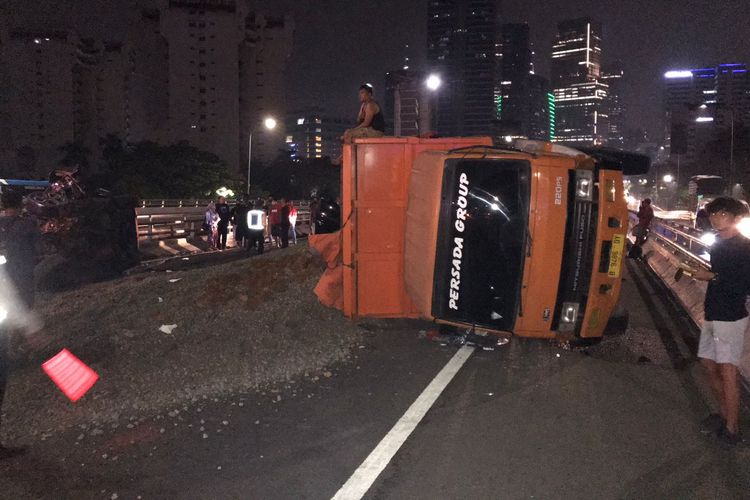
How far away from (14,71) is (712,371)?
5419 inches

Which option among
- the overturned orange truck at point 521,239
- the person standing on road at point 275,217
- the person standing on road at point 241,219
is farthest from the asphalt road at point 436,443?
the person standing on road at point 275,217

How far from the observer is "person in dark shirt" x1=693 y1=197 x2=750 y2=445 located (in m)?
4.56

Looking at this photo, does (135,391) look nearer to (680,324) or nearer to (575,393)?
(575,393)

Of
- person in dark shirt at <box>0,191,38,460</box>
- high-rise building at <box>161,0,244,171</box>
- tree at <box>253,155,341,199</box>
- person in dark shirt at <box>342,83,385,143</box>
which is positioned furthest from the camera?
high-rise building at <box>161,0,244,171</box>

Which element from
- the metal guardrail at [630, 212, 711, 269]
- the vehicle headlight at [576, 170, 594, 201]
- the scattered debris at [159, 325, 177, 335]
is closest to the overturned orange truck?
the vehicle headlight at [576, 170, 594, 201]

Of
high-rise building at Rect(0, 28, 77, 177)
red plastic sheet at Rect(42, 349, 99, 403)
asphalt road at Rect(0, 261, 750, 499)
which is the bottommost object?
asphalt road at Rect(0, 261, 750, 499)

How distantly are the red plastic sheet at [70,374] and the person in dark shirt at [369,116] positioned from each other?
4.42 metres

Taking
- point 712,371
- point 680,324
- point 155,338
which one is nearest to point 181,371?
point 155,338

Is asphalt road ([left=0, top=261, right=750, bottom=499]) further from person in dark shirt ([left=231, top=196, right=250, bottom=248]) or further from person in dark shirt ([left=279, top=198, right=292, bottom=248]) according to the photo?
person in dark shirt ([left=231, top=196, right=250, bottom=248])

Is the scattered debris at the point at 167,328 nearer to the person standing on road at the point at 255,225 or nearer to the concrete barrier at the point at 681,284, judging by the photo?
the concrete barrier at the point at 681,284

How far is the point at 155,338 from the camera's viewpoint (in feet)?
22.7

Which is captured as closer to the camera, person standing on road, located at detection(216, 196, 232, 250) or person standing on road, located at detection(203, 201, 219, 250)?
person standing on road, located at detection(216, 196, 232, 250)

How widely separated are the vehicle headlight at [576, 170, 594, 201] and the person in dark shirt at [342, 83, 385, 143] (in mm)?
3142

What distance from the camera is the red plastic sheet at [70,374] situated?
549 centimetres
